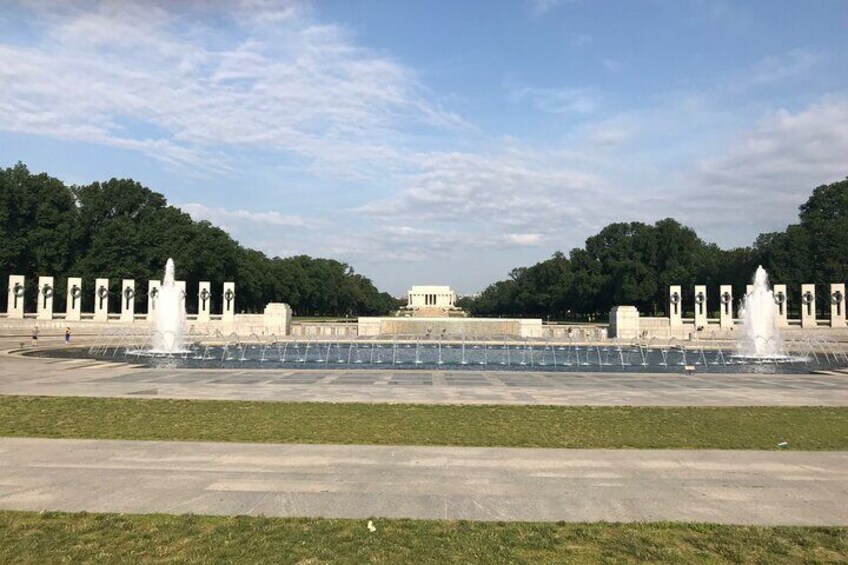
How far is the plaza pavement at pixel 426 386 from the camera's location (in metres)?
17.9

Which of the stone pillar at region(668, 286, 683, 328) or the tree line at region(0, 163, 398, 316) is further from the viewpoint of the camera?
the tree line at region(0, 163, 398, 316)

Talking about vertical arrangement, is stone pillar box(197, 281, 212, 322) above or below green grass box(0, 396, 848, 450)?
above

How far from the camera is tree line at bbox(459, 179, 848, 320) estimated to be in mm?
70188

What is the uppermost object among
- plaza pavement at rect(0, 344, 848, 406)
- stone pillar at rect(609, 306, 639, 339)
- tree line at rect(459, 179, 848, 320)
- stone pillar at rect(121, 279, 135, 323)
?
tree line at rect(459, 179, 848, 320)

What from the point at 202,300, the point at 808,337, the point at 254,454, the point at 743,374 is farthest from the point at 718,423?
the point at 202,300

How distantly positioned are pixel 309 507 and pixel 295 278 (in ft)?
349

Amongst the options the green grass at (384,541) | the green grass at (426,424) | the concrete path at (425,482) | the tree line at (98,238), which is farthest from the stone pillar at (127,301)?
the green grass at (384,541)

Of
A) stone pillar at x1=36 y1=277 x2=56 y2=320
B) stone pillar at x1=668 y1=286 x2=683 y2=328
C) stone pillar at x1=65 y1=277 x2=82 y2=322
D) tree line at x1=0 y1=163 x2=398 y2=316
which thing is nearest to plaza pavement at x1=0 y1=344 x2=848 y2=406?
stone pillar at x1=668 y1=286 x2=683 y2=328

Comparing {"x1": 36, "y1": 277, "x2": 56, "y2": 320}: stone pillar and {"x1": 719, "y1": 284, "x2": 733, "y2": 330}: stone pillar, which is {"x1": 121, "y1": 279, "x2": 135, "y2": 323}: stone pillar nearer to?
{"x1": 36, "y1": 277, "x2": 56, "y2": 320}: stone pillar

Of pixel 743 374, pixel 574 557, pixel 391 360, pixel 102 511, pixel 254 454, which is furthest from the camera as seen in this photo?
pixel 391 360

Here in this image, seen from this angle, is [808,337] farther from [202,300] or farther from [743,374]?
[202,300]

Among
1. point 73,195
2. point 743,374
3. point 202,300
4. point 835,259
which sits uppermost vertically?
point 73,195

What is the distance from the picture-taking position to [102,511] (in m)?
7.62

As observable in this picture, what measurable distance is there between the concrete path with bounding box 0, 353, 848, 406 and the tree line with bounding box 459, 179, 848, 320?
52.2 meters
